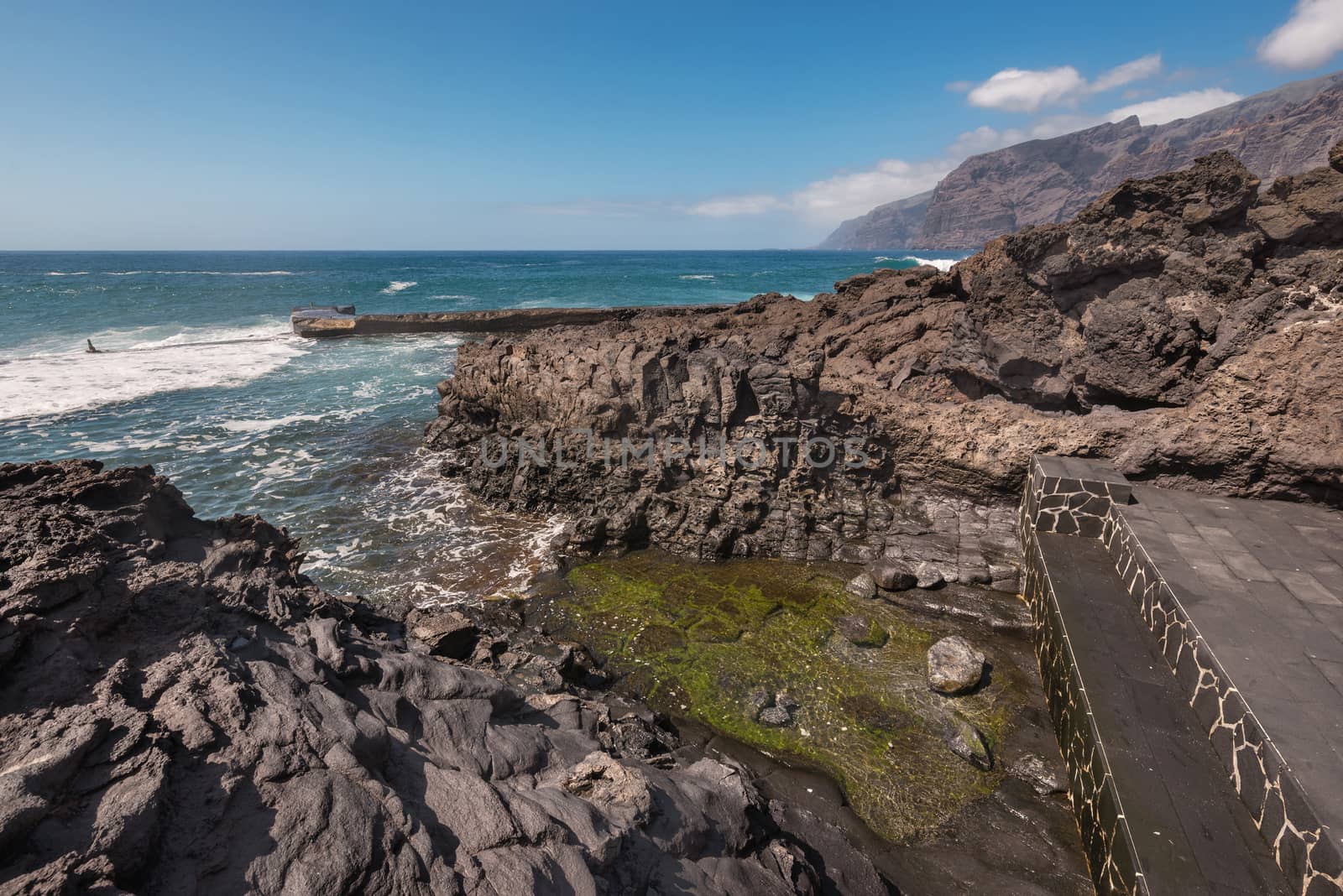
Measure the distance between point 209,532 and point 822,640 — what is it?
27.9ft

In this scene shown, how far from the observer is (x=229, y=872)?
10.3ft

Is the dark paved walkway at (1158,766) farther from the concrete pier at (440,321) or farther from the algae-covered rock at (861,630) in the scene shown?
the concrete pier at (440,321)

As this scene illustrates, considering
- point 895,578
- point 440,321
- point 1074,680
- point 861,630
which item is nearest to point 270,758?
point 1074,680

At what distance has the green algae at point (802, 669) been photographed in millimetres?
7023

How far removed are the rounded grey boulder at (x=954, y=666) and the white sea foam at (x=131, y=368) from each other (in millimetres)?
29829

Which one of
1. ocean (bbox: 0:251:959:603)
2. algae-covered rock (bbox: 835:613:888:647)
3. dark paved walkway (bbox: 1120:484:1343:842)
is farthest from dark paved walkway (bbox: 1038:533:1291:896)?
ocean (bbox: 0:251:959:603)

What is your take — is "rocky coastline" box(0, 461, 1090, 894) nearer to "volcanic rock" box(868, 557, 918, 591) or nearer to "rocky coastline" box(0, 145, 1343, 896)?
"rocky coastline" box(0, 145, 1343, 896)

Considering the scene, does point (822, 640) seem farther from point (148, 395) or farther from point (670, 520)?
point (148, 395)

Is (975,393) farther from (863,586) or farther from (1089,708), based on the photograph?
(1089,708)

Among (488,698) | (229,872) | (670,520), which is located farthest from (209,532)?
(670,520)

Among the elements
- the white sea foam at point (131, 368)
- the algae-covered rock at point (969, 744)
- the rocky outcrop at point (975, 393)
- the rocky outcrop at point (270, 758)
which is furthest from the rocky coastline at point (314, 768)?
the white sea foam at point (131, 368)

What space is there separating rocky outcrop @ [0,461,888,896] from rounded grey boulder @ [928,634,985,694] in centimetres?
302

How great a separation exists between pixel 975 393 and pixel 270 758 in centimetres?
1328

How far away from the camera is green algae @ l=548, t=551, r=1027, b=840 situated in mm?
7023
